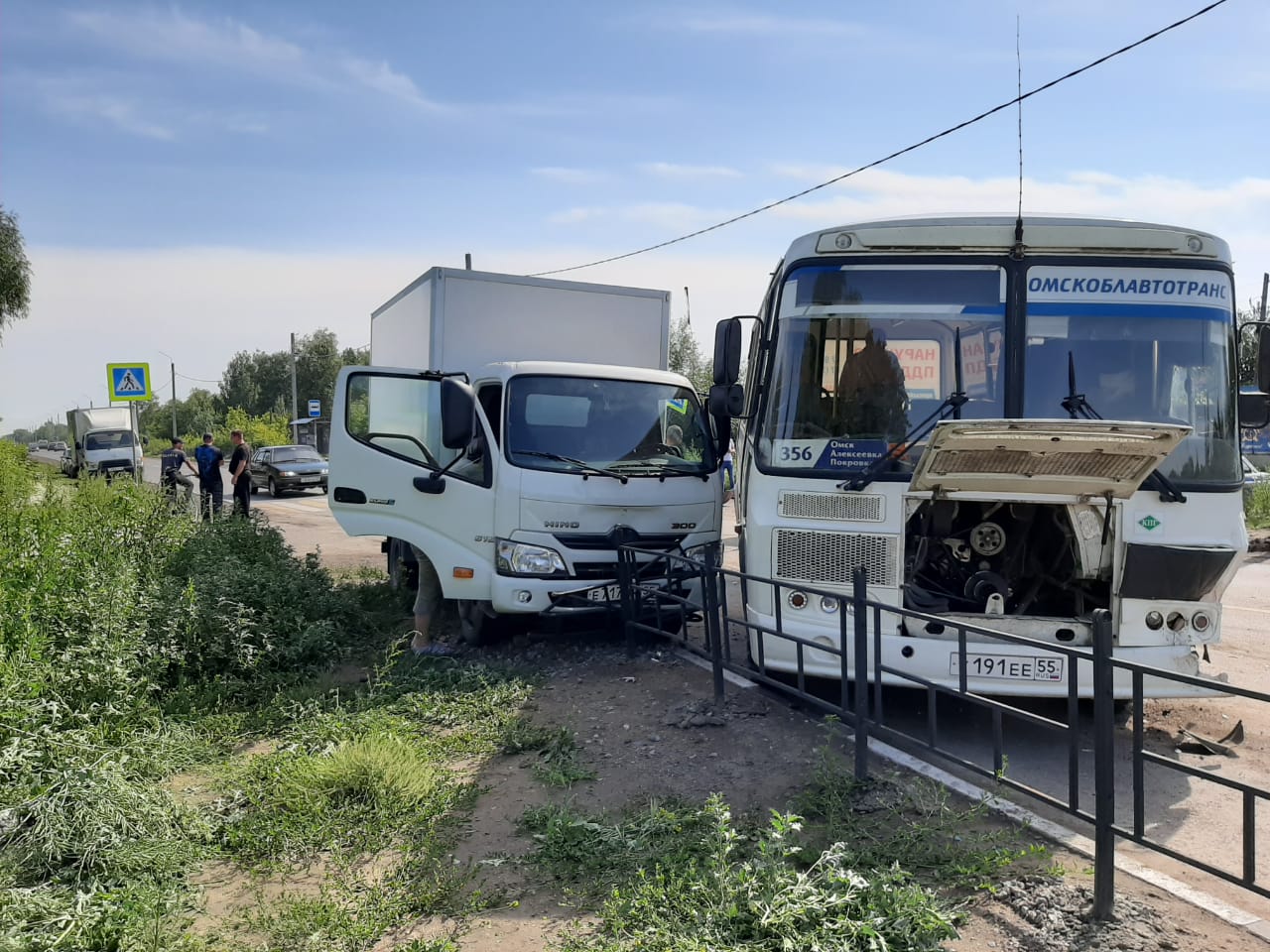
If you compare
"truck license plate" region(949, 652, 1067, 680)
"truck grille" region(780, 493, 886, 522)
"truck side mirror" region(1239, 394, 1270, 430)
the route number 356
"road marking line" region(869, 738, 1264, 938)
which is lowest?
"road marking line" region(869, 738, 1264, 938)

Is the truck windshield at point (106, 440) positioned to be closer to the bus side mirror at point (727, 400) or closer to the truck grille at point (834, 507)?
the bus side mirror at point (727, 400)

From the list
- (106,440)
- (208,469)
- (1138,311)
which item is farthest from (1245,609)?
(106,440)

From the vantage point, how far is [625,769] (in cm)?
520

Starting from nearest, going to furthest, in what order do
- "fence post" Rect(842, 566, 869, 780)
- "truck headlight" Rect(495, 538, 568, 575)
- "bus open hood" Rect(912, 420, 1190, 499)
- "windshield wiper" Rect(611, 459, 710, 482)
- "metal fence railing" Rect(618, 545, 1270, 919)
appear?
"metal fence railing" Rect(618, 545, 1270, 919) < "fence post" Rect(842, 566, 869, 780) < "bus open hood" Rect(912, 420, 1190, 499) < "truck headlight" Rect(495, 538, 568, 575) < "windshield wiper" Rect(611, 459, 710, 482)

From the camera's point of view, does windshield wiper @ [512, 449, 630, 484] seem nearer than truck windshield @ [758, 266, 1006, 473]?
No

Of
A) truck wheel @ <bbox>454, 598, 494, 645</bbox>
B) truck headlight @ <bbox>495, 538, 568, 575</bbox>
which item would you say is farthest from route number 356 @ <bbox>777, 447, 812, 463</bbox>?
truck wheel @ <bbox>454, 598, 494, 645</bbox>

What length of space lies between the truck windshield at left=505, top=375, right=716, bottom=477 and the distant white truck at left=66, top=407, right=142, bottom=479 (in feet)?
74.2

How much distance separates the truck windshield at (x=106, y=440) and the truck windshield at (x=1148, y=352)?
109 ft

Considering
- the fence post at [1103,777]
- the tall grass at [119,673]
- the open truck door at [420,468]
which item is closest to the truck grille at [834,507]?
the fence post at [1103,777]

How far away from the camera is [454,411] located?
23.8 ft

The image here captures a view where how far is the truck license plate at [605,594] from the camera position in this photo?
292 inches

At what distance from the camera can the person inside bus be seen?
5.74 meters

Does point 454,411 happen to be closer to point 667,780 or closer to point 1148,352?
point 667,780

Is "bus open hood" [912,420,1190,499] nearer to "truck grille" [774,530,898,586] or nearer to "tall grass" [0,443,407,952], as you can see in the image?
"truck grille" [774,530,898,586]
